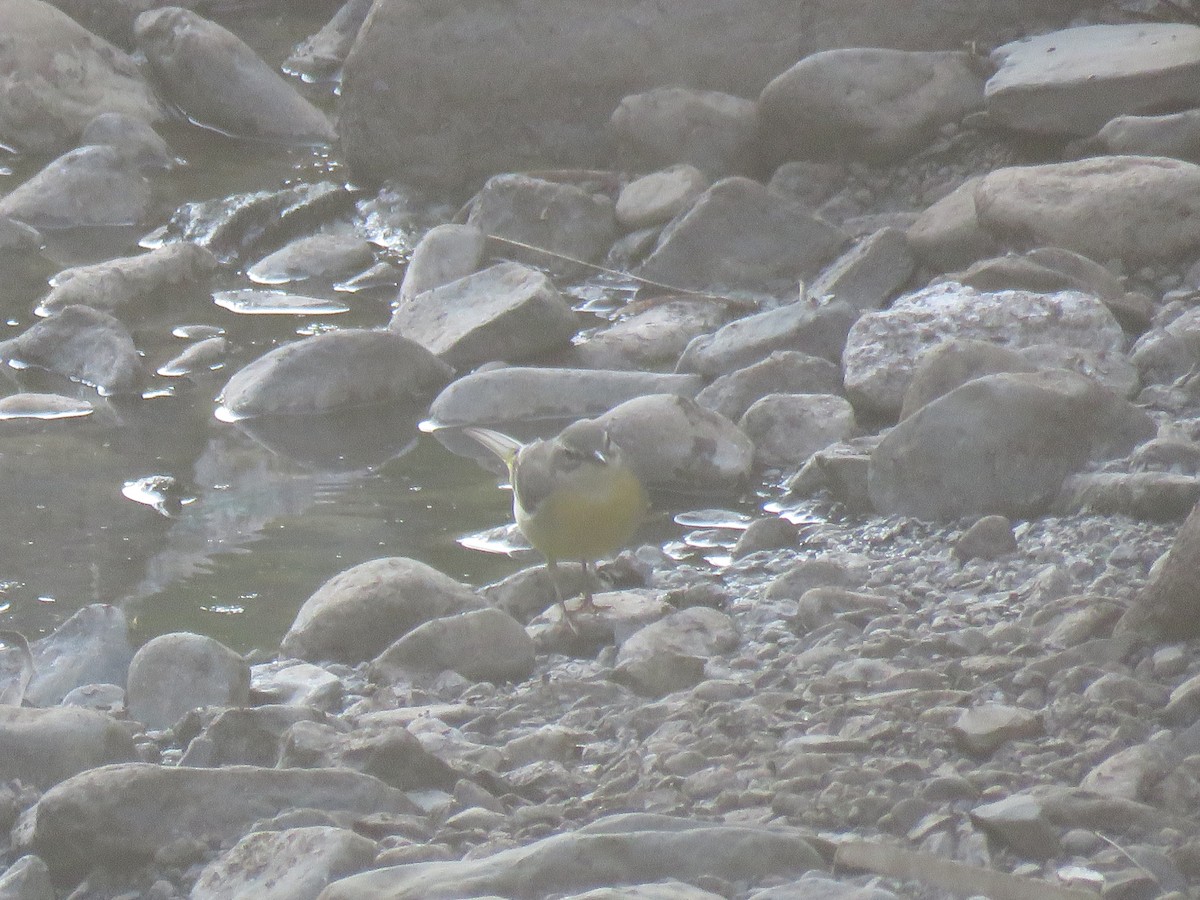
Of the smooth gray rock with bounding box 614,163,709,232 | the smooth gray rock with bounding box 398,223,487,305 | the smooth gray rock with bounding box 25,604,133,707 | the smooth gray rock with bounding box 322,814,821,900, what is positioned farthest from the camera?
the smooth gray rock with bounding box 614,163,709,232

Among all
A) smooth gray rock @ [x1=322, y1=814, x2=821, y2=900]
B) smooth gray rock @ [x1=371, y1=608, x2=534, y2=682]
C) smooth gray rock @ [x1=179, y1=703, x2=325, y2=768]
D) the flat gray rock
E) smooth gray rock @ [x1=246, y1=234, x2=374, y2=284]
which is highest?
smooth gray rock @ [x1=322, y1=814, x2=821, y2=900]

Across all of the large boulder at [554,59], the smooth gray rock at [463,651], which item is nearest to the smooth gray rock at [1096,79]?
the large boulder at [554,59]

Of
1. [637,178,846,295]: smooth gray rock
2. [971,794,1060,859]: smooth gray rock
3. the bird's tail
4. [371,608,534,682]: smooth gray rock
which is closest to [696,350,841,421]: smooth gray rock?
the bird's tail

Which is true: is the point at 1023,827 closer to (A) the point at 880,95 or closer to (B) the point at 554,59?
(A) the point at 880,95

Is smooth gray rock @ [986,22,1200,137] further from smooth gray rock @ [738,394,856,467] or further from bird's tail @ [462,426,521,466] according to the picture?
bird's tail @ [462,426,521,466]

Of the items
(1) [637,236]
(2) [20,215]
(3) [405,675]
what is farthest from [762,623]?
(2) [20,215]

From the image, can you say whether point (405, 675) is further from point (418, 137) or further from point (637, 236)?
point (418, 137)

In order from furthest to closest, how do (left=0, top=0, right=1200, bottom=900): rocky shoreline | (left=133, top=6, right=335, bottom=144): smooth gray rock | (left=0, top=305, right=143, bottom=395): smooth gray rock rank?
(left=133, top=6, right=335, bottom=144): smooth gray rock < (left=0, top=305, right=143, bottom=395): smooth gray rock < (left=0, top=0, right=1200, bottom=900): rocky shoreline

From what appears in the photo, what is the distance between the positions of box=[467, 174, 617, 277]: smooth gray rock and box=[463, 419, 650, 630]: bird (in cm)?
421

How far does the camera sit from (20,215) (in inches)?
410

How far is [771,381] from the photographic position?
684 centimetres

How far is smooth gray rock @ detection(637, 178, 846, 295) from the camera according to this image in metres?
8.41

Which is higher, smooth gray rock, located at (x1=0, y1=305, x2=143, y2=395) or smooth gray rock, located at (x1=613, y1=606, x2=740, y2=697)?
smooth gray rock, located at (x1=613, y1=606, x2=740, y2=697)

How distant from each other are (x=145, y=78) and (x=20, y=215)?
2.72 meters
